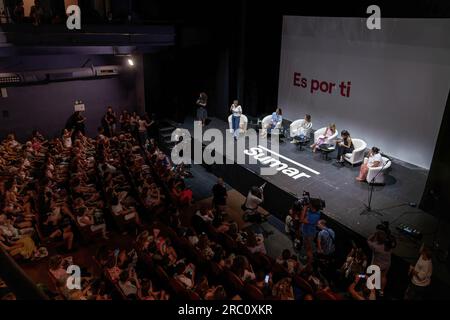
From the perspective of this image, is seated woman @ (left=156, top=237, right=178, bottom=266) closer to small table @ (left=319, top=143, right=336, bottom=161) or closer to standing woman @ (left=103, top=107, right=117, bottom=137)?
small table @ (left=319, top=143, right=336, bottom=161)

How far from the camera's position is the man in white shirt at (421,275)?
5219 millimetres

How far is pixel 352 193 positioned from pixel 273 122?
3.57 meters

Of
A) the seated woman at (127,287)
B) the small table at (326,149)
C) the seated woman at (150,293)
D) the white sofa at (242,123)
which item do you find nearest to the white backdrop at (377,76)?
the small table at (326,149)

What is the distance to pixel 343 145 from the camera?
9.24 m

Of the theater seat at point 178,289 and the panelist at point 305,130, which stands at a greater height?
the panelist at point 305,130

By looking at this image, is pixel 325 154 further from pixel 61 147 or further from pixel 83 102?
pixel 83 102

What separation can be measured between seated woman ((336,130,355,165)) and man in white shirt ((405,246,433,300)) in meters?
4.10

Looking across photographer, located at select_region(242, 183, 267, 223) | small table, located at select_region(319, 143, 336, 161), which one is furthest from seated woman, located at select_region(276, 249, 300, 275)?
small table, located at select_region(319, 143, 336, 161)

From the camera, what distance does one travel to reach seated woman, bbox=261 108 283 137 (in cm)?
1067

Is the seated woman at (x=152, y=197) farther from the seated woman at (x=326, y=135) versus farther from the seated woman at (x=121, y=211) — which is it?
the seated woman at (x=326, y=135)

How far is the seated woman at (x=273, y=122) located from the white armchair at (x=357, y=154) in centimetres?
226

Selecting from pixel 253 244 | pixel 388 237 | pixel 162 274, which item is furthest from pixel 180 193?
pixel 388 237

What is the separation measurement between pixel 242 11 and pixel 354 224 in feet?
24.0

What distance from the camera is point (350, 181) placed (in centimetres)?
859
